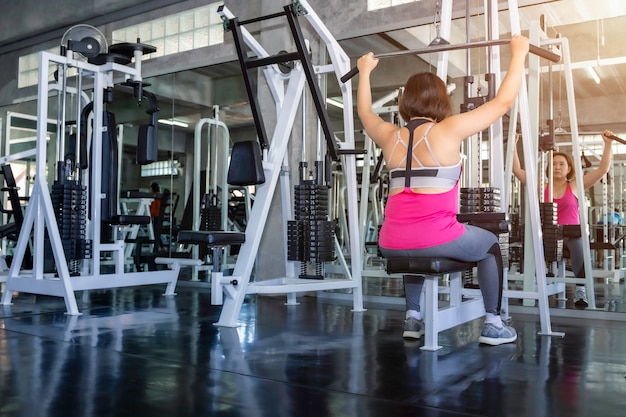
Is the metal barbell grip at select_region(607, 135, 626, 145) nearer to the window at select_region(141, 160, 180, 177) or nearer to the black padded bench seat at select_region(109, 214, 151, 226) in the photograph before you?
the black padded bench seat at select_region(109, 214, 151, 226)

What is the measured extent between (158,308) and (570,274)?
10.2 ft

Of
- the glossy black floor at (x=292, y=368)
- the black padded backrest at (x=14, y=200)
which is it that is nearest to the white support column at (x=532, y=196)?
the glossy black floor at (x=292, y=368)

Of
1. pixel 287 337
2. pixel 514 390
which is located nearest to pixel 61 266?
pixel 287 337

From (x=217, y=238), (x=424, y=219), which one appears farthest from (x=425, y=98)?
(x=217, y=238)

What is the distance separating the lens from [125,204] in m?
7.47

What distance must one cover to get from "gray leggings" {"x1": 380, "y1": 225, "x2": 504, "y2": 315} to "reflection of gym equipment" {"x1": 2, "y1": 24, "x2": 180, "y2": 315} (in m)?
2.23

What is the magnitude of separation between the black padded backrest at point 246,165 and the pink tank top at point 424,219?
3.35 ft

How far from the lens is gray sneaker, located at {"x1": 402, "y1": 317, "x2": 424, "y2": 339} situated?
3.10 meters

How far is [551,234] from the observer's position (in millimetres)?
4266

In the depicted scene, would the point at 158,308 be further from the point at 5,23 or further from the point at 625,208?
the point at 5,23

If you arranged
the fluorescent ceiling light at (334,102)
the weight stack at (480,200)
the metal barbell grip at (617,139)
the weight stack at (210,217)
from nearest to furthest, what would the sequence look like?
the weight stack at (480,200) → the metal barbell grip at (617,139) → the fluorescent ceiling light at (334,102) → the weight stack at (210,217)

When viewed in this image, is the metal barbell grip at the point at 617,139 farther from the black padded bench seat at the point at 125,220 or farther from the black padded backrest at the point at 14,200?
the black padded backrest at the point at 14,200

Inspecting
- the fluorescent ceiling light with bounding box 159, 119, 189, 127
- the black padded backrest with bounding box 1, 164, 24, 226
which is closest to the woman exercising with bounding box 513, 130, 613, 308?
the fluorescent ceiling light with bounding box 159, 119, 189, 127

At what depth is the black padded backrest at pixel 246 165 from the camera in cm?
346
